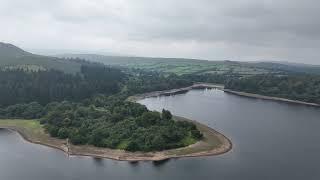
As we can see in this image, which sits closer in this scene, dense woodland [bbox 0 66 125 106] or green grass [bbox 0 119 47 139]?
green grass [bbox 0 119 47 139]

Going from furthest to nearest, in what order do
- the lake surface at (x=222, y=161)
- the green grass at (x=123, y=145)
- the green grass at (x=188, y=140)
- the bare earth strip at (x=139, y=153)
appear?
the green grass at (x=188, y=140), the green grass at (x=123, y=145), the bare earth strip at (x=139, y=153), the lake surface at (x=222, y=161)

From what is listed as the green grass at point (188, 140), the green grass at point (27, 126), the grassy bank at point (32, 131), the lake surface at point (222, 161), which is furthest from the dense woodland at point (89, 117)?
the lake surface at point (222, 161)

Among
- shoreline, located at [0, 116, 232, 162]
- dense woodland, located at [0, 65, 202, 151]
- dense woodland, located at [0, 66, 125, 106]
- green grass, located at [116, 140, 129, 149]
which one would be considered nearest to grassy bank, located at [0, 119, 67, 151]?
shoreline, located at [0, 116, 232, 162]

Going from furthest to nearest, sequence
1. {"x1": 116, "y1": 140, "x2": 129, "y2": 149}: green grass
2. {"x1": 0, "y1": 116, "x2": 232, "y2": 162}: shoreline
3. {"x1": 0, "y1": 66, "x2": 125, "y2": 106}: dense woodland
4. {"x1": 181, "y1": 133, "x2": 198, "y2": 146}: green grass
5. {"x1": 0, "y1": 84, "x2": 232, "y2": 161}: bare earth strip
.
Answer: {"x1": 0, "y1": 66, "x2": 125, "y2": 106}: dense woodland < {"x1": 181, "y1": 133, "x2": 198, "y2": 146}: green grass < {"x1": 116, "y1": 140, "x2": 129, "y2": 149}: green grass < {"x1": 0, "y1": 84, "x2": 232, "y2": 161}: bare earth strip < {"x1": 0, "y1": 116, "x2": 232, "y2": 162}: shoreline

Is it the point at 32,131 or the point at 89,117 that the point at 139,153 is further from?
the point at 32,131

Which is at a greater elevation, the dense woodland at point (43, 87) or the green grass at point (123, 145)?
the dense woodland at point (43, 87)

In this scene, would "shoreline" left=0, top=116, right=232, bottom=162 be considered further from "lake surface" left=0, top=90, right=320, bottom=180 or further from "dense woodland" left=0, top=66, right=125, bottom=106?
"dense woodland" left=0, top=66, right=125, bottom=106

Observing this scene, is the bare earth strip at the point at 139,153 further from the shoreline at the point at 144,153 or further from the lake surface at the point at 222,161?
the lake surface at the point at 222,161

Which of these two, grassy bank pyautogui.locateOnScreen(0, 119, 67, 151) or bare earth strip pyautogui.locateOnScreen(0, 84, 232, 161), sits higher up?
bare earth strip pyautogui.locateOnScreen(0, 84, 232, 161)

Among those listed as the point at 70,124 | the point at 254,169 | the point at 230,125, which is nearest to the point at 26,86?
the point at 70,124
